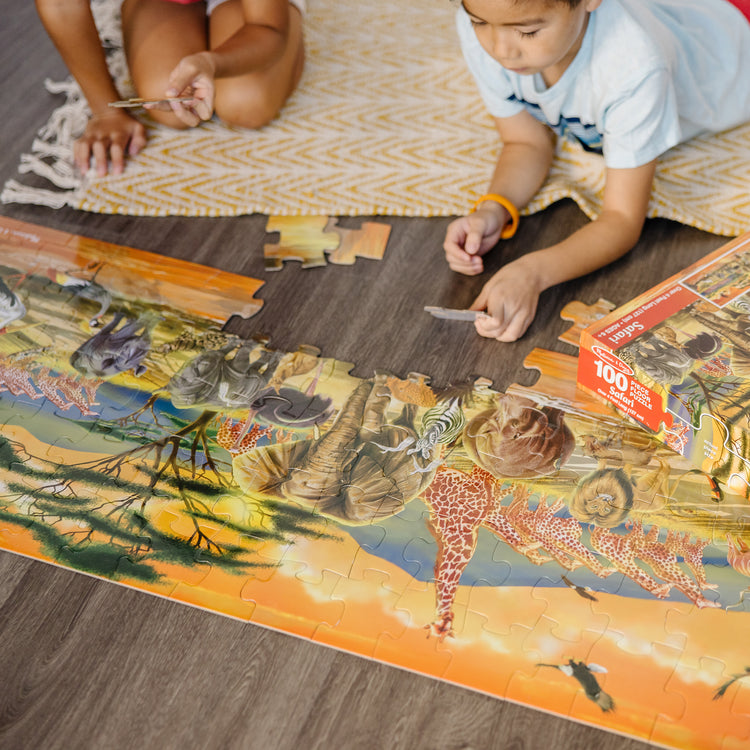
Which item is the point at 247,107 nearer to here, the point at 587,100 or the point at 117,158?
the point at 117,158

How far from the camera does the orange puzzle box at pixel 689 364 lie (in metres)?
0.91

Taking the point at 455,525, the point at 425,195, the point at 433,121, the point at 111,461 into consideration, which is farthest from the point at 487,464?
the point at 433,121

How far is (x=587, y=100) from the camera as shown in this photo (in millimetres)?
1197

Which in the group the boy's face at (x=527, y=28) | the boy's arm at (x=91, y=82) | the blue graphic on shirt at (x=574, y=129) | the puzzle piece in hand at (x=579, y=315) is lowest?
the puzzle piece in hand at (x=579, y=315)

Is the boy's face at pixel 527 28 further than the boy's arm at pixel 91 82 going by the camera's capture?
No

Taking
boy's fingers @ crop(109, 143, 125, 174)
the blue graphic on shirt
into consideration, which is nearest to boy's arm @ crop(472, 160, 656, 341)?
the blue graphic on shirt

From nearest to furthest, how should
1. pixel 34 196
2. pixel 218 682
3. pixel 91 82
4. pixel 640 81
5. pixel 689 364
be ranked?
pixel 218 682 → pixel 689 364 → pixel 640 81 → pixel 34 196 → pixel 91 82

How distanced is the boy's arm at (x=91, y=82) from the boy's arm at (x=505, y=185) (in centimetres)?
64

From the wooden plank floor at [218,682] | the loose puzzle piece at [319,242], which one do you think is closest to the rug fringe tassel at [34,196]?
the loose puzzle piece at [319,242]

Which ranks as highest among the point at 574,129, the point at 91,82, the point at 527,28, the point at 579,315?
the point at 527,28

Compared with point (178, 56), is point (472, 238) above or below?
below

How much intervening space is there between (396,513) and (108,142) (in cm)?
93

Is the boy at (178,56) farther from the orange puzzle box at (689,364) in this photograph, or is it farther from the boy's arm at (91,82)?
the orange puzzle box at (689,364)

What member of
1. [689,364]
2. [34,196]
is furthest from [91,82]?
[689,364]
